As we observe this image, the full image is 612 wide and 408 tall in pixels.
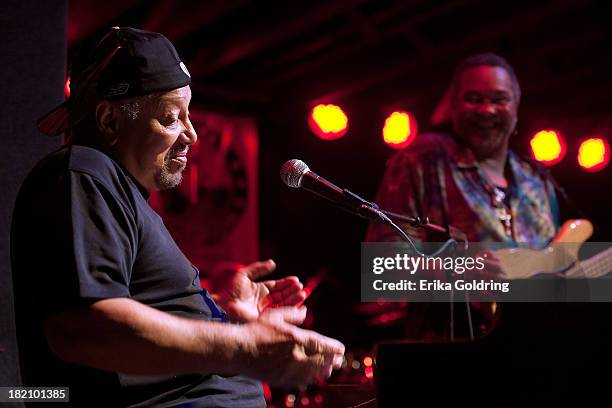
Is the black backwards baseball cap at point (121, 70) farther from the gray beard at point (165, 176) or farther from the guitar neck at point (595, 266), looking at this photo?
the guitar neck at point (595, 266)

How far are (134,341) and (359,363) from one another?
1.50 m

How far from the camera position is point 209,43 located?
655cm

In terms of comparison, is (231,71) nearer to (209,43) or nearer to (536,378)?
(209,43)

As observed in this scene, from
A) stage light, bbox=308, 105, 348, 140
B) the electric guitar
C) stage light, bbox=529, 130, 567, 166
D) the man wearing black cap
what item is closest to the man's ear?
the man wearing black cap

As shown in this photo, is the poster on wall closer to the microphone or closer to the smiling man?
the smiling man

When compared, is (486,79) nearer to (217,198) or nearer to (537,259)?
(537,259)

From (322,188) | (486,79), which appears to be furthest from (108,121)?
(486,79)

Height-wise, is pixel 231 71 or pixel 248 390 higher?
pixel 231 71

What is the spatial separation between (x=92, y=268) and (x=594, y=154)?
6.70 m

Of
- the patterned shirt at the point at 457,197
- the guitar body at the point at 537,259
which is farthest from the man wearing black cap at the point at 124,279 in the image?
the guitar body at the point at 537,259

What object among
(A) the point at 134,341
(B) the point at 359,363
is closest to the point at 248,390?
(A) the point at 134,341

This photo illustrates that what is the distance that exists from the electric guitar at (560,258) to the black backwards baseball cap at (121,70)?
1.92 m

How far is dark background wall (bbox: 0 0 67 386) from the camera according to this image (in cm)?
223

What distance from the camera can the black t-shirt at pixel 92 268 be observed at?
4.36 feet
